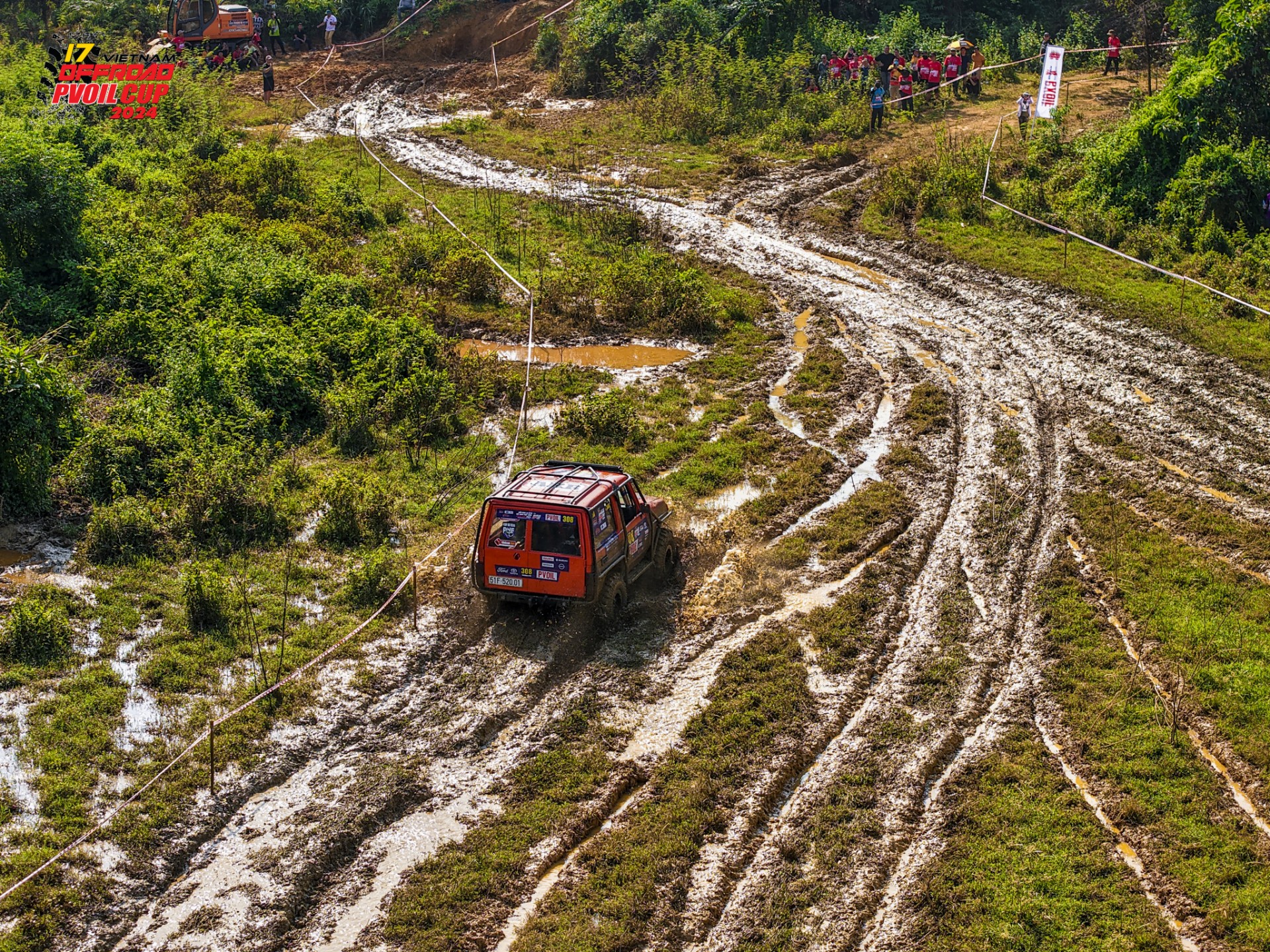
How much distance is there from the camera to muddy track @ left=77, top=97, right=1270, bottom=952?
33.7 feet

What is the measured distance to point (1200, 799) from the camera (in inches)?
445

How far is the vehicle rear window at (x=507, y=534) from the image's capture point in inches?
561

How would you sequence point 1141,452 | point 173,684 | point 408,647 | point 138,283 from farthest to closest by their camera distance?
1. point 138,283
2. point 1141,452
3. point 408,647
4. point 173,684

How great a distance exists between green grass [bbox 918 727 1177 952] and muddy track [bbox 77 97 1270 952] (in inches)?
13.6

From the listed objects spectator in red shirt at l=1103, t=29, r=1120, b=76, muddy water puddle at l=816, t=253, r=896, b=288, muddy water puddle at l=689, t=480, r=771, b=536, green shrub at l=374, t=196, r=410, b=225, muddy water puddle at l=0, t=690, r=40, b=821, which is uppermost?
spectator in red shirt at l=1103, t=29, r=1120, b=76

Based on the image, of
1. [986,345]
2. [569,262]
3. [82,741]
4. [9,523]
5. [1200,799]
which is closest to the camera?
[1200,799]

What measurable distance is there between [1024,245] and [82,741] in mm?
24210

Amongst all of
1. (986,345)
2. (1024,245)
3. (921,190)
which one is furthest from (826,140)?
(986,345)

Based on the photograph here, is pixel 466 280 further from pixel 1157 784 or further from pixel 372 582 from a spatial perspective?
pixel 1157 784

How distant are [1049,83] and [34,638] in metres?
31.7

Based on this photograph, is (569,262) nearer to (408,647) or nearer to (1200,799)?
Result: (408,647)
